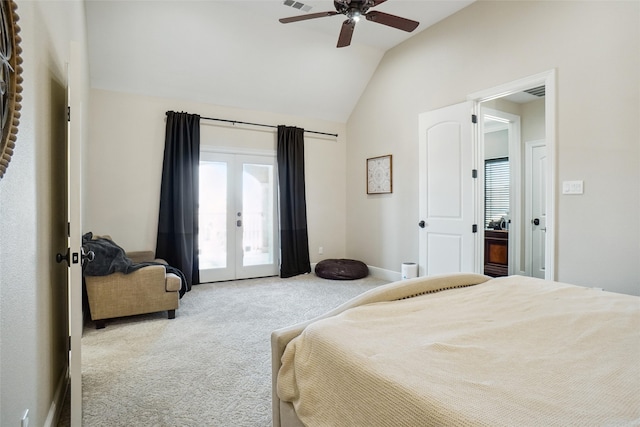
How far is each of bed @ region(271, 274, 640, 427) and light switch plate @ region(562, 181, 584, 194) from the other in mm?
1604

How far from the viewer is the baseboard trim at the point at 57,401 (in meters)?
1.63

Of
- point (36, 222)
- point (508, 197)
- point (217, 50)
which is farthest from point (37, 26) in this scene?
point (508, 197)

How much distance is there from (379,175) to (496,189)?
91.5 inches

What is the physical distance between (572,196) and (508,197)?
112 inches

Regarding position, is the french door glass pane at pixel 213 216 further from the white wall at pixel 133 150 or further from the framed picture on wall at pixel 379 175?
the framed picture on wall at pixel 379 175

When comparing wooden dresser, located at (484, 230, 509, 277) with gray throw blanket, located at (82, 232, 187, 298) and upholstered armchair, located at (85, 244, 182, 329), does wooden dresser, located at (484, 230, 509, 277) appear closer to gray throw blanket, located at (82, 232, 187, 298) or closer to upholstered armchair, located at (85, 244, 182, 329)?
upholstered armchair, located at (85, 244, 182, 329)

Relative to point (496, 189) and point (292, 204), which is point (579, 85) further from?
point (292, 204)

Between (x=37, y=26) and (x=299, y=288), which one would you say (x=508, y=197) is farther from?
(x=37, y=26)

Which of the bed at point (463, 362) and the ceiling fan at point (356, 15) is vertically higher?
the ceiling fan at point (356, 15)

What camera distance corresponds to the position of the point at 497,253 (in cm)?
533

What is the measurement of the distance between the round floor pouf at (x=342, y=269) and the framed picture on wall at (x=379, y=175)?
3.98 ft

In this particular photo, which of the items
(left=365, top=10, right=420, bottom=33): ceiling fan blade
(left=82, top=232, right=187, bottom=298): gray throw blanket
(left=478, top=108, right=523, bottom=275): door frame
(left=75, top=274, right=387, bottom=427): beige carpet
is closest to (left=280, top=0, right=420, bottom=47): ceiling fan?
(left=365, top=10, right=420, bottom=33): ceiling fan blade

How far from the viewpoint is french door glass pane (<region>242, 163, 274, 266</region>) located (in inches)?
204

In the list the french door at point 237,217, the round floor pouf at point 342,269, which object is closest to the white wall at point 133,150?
the french door at point 237,217
